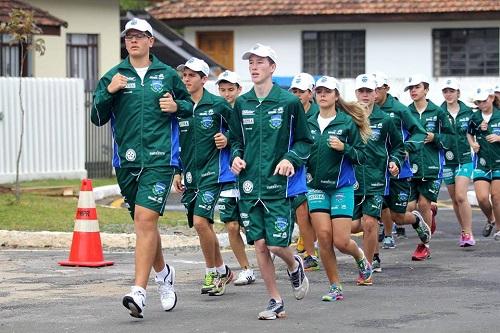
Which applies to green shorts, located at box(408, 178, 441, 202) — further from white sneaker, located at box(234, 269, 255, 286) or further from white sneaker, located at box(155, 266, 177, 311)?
white sneaker, located at box(155, 266, 177, 311)

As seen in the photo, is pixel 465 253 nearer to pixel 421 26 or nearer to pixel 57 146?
pixel 57 146

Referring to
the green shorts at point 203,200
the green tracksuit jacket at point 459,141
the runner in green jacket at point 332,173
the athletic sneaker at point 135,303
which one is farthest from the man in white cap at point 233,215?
the green tracksuit jacket at point 459,141

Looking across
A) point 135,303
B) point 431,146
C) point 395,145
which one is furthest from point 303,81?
point 135,303

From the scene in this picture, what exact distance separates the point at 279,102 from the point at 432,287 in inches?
113

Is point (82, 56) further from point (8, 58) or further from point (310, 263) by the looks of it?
point (310, 263)

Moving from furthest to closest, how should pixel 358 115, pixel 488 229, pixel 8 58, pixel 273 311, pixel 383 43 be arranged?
pixel 383 43 → pixel 8 58 → pixel 488 229 → pixel 358 115 → pixel 273 311

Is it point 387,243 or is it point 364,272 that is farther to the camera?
point 387,243

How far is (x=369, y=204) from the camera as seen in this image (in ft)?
44.5

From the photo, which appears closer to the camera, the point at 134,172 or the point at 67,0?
the point at 134,172

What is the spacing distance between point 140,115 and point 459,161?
7207mm

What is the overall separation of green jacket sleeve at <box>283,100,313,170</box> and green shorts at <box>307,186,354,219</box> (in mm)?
1197

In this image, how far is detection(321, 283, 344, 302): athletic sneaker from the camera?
11.9 metres

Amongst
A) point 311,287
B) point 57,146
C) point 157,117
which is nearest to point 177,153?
point 157,117

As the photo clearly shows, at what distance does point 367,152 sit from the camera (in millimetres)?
13711
